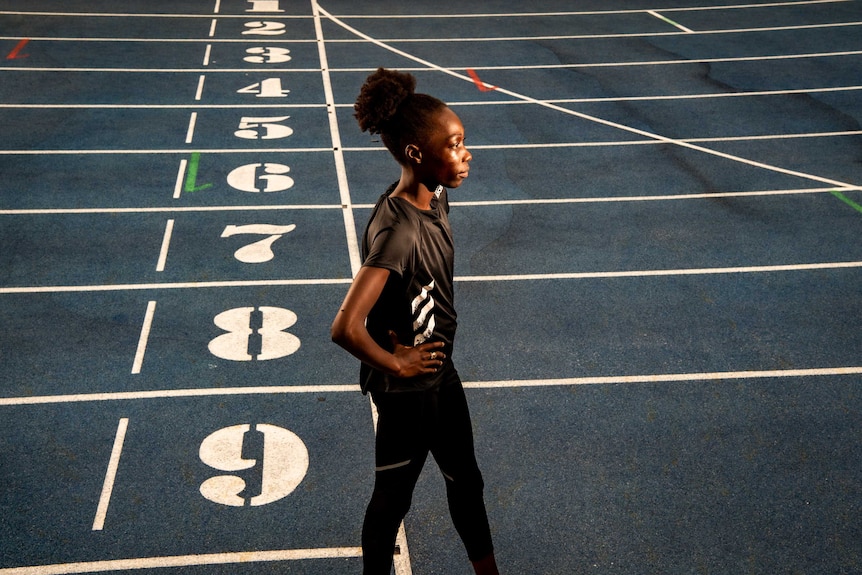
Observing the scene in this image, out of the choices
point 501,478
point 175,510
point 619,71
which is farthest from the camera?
point 619,71

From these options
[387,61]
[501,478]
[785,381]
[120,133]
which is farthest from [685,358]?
[387,61]

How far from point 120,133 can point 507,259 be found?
521 cm

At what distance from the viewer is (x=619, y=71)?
514 inches

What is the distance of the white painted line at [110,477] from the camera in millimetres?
4516

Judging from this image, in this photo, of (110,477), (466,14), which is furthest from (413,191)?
(466,14)

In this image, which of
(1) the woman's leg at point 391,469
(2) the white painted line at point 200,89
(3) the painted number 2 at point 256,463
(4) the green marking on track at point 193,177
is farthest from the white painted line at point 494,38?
(1) the woman's leg at point 391,469

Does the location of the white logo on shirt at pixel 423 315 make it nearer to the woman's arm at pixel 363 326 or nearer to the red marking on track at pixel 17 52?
the woman's arm at pixel 363 326

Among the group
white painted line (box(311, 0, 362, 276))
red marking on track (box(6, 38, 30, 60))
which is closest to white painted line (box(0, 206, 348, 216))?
white painted line (box(311, 0, 362, 276))

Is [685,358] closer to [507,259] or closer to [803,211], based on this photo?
[507,259]

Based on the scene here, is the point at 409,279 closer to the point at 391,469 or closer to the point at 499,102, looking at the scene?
the point at 391,469

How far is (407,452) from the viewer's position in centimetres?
336

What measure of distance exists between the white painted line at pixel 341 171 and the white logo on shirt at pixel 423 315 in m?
2.73

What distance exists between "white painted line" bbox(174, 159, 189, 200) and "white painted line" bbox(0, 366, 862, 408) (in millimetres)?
3434

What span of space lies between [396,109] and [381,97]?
0.07 meters
